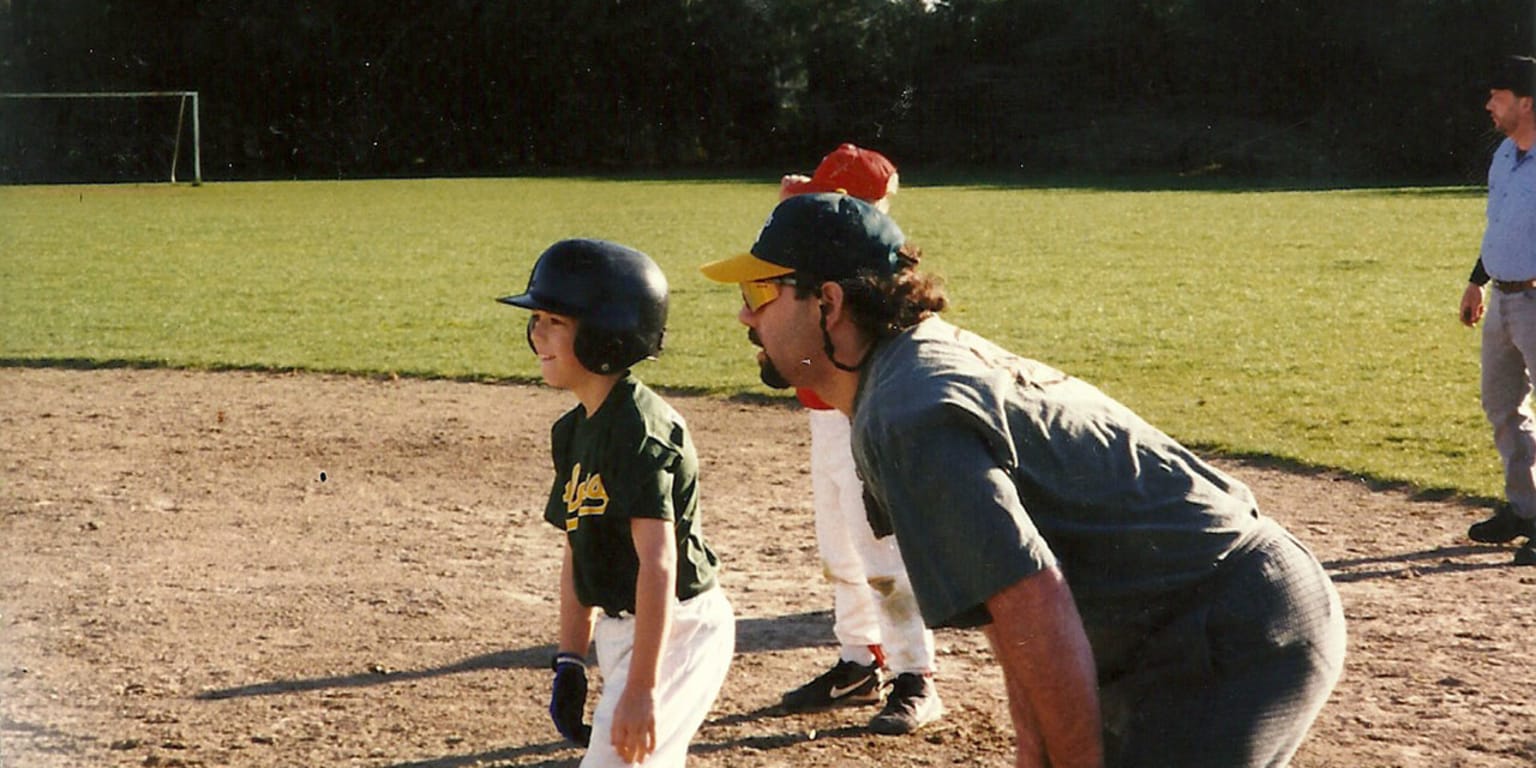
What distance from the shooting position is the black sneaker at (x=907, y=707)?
5207 mm

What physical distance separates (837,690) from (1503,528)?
11.9 feet

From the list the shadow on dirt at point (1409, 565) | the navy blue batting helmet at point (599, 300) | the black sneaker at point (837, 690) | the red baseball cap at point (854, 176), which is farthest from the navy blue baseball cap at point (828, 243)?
the shadow on dirt at point (1409, 565)

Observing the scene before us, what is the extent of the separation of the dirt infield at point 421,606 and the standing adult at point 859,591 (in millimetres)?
101

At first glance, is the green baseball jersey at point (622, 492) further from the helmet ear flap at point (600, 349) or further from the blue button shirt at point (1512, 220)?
the blue button shirt at point (1512, 220)

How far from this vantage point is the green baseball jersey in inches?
141

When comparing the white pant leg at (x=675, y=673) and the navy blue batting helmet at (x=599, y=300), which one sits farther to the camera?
the navy blue batting helmet at (x=599, y=300)

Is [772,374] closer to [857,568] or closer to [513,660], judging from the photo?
Result: [857,568]

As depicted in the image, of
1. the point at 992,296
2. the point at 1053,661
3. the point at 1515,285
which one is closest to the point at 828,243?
the point at 1053,661

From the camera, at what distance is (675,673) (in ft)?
12.2

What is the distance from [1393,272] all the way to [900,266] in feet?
59.6

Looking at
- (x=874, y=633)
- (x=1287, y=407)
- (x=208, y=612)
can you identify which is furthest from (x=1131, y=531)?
(x=1287, y=407)

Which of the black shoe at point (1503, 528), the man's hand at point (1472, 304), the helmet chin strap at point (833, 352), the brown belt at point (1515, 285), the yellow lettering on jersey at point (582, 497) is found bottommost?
the black shoe at point (1503, 528)

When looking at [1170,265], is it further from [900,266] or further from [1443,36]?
[1443,36]

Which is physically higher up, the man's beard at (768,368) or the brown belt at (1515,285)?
the man's beard at (768,368)
